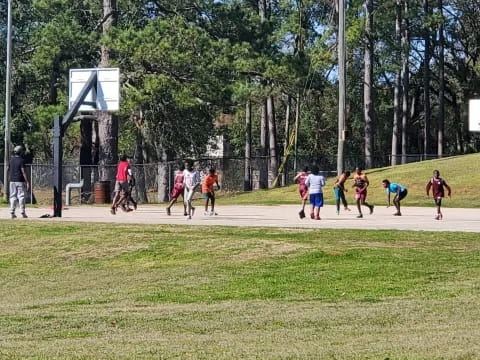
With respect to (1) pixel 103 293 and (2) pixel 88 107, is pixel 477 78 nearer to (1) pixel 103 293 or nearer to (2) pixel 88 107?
(2) pixel 88 107

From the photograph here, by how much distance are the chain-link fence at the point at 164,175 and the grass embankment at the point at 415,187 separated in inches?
146

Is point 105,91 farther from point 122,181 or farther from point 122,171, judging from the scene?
point 122,181

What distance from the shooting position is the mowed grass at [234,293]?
934 cm

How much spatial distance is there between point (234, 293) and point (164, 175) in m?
33.8

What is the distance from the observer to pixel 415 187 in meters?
43.4

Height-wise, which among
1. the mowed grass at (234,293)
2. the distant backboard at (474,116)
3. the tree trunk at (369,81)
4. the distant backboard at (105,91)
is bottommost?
the mowed grass at (234,293)

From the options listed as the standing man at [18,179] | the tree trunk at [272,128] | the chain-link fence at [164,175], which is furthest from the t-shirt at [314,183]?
the tree trunk at [272,128]

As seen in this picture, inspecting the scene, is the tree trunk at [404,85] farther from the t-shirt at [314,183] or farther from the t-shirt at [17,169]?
the t-shirt at [17,169]

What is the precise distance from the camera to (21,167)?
24328mm

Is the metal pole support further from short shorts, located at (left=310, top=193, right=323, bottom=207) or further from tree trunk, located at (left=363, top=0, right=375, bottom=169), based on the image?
tree trunk, located at (left=363, top=0, right=375, bottom=169)

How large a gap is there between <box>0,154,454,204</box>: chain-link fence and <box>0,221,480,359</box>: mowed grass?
21398 millimetres

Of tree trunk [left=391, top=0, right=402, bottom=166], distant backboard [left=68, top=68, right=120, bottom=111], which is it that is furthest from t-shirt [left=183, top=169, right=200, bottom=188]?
tree trunk [left=391, top=0, right=402, bottom=166]

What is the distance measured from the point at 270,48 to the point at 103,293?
34.0 m

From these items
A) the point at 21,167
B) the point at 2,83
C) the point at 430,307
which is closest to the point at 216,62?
the point at 2,83
